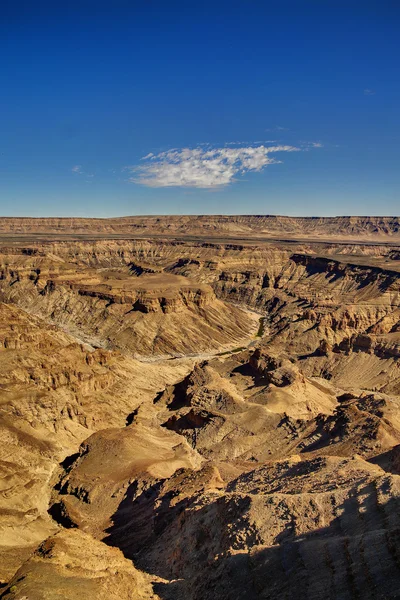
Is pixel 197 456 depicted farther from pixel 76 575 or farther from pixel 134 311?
pixel 134 311

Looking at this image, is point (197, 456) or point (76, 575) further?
point (197, 456)

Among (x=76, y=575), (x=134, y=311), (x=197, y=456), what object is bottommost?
(x=197, y=456)

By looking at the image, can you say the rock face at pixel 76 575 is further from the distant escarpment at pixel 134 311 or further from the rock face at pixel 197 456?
the distant escarpment at pixel 134 311

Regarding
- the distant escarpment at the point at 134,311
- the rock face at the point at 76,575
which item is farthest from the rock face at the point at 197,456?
the distant escarpment at the point at 134,311

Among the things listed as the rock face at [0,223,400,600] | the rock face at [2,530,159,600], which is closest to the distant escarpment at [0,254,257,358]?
the rock face at [0,223,400,600]

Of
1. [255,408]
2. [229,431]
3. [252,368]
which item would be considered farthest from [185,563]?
[252,368]

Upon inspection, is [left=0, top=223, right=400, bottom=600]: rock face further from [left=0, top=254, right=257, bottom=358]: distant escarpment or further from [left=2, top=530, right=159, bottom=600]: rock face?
[left=0, top=254, right=257, bottom=358]: distant escarpment

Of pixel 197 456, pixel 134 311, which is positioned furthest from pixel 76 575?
pixel 134 311

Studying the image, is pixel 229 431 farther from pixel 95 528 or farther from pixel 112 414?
pixel 95 528

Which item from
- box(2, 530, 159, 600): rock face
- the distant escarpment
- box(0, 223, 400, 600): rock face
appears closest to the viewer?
box(2, 530, 159, 600): rock face
